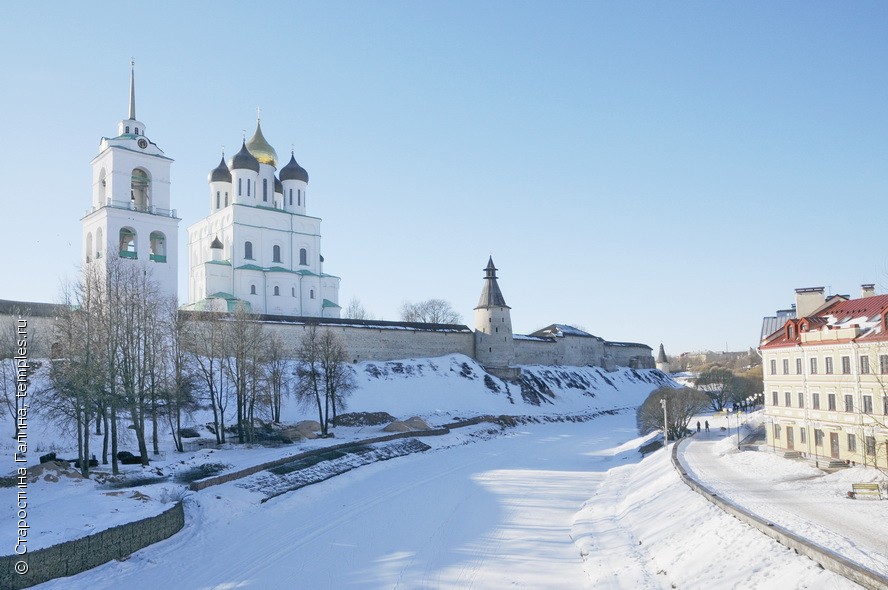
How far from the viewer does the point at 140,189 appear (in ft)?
125

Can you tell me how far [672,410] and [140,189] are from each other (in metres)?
31.0

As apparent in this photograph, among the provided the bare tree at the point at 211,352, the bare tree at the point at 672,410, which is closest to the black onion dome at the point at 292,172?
the bare tree at the point at 211,352

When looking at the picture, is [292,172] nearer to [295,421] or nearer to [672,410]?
[295,421]

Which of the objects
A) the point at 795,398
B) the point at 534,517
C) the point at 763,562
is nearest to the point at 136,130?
the point at 534,517

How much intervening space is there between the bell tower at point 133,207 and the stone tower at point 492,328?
85.4ft

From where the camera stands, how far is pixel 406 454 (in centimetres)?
2870

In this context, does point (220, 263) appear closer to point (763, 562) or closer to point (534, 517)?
point (534, 517)

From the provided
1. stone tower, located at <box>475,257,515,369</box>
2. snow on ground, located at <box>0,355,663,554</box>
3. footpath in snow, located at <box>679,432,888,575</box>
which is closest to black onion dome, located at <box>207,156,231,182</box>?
snow on ground, located at <box>0,355,663,554</box>

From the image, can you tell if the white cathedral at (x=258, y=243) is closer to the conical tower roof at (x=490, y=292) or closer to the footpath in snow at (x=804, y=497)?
the conical tower roof at (x=490, y=292)

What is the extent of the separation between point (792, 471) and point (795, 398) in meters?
4.58

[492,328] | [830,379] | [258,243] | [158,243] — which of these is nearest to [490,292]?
[492,328]

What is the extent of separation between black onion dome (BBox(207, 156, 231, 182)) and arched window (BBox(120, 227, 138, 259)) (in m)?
17.1

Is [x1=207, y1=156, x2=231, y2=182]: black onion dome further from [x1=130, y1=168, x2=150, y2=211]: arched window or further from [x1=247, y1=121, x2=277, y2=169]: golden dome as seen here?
[x1=130, y1=168, x2=150, y2=211]: arched window

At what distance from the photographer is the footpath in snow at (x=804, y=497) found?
34.3ft
